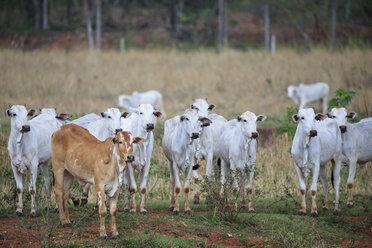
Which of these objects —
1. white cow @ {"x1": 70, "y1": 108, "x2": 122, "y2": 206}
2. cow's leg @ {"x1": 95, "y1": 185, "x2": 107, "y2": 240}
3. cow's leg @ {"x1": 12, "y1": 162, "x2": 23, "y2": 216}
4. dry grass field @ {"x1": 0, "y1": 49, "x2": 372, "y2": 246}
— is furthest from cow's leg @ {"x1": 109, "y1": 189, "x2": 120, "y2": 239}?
dry grass field @ {"x1": 0, "y1": 49, "x2": 372, "y2": 246}

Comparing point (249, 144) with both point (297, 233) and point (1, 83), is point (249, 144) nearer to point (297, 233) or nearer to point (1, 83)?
point (297, 233)

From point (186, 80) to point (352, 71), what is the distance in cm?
726

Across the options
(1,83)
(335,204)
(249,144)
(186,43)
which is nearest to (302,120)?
(249,144)

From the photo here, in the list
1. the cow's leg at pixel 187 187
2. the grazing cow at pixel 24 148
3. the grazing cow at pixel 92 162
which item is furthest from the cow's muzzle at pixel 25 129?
the cow's leg at pixel 187 187

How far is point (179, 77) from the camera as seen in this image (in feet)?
82.9

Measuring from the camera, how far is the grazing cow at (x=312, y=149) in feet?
34.4

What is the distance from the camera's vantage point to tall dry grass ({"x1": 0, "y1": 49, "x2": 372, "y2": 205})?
20.9 meters

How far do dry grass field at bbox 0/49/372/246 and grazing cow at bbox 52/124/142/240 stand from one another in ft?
27.7

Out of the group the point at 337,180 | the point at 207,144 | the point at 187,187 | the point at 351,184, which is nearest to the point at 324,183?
the point at 337,180

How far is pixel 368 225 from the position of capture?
10.1 m

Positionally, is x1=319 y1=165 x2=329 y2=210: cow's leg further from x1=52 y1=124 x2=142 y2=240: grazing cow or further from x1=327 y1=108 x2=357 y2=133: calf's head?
x1=52 y1=124 x2=142 y2=240: grazing cow

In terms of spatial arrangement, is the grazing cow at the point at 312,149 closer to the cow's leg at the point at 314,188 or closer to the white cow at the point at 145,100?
the cow's leg at the point at 314,188

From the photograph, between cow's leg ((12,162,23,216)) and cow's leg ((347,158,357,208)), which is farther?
cow's leg ((347,158,357,208))

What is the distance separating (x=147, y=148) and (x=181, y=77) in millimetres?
15272
